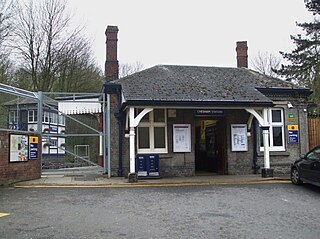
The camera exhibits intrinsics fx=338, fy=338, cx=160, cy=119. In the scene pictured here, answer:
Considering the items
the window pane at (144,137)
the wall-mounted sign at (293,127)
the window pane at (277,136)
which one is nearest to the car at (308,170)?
the window pane at (277,136)

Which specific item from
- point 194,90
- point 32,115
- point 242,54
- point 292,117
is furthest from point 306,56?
point 32,115

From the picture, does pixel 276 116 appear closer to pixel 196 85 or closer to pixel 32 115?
pixel 196 85

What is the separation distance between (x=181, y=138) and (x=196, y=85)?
2444mm

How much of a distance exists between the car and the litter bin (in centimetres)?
525

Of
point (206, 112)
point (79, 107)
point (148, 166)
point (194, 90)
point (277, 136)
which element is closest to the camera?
point (148, 166)

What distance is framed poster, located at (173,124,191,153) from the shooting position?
48.4 ft

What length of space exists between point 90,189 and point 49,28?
17.9 m

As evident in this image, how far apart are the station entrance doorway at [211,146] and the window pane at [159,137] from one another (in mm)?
2395

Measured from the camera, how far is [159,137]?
14.8 meters

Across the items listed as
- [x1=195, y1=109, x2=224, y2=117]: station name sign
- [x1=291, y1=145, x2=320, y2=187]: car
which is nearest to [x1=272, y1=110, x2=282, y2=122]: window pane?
[x1=195, y1=109, x2=224, y2=117]: station name sign

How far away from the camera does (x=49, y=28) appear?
1000 inches

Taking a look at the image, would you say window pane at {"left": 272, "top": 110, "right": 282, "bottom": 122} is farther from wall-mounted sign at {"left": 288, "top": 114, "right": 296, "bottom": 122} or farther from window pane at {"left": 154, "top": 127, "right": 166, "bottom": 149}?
window pane at {"left": 154, "top": 127, "right": 166, "bottom": 149}

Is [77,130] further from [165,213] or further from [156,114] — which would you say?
[165,213]

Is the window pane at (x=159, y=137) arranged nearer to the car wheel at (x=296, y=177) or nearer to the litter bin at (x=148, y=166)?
the litter bin at (x=148, y=166)
